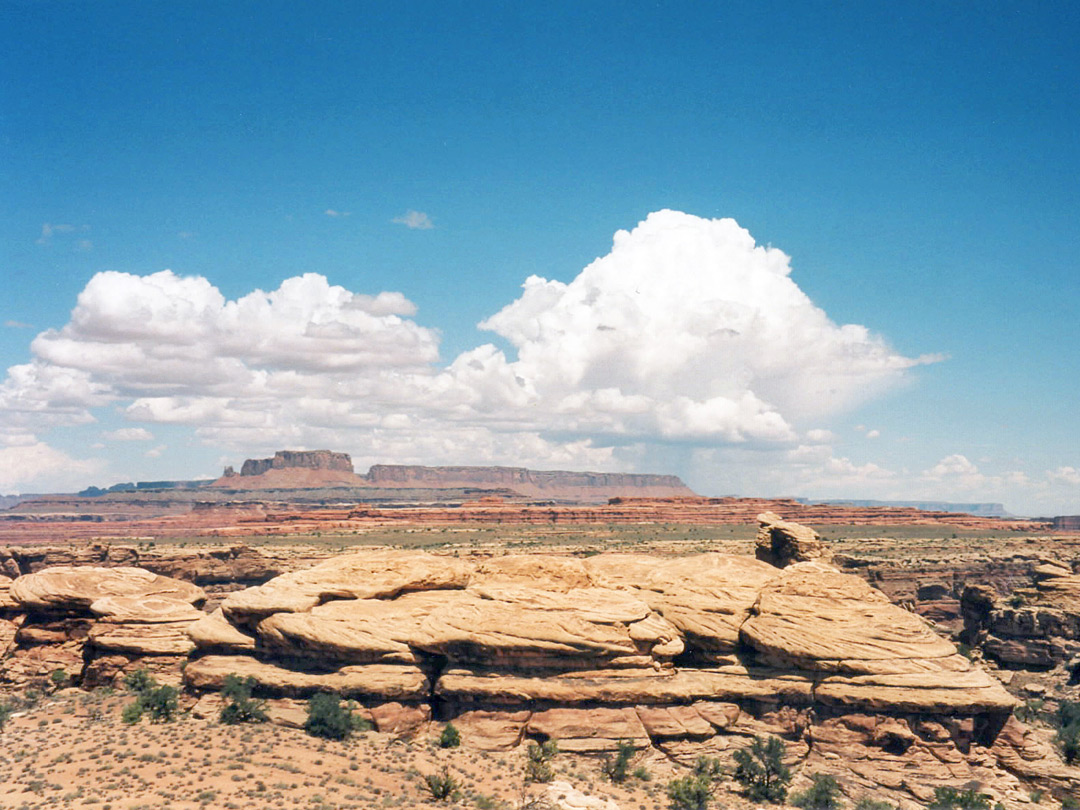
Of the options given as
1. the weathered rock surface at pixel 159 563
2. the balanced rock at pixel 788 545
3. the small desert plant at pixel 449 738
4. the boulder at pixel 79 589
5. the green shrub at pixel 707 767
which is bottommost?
the green shrub at pixel 707 767

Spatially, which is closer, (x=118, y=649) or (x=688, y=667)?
(x=688, y=667)

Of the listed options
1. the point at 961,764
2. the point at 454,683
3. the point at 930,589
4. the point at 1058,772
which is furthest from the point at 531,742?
the point at 930,589

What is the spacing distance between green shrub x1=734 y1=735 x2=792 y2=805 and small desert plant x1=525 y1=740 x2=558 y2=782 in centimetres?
686

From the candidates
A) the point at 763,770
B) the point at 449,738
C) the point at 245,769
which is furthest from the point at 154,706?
the point at 763,770

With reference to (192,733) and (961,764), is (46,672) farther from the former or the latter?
(961,764)

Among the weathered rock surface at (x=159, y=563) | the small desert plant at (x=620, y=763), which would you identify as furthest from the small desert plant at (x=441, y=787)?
the weathered rock surface at (x=159, y=563)

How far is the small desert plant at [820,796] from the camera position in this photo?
87.5ft

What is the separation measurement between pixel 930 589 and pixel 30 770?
61404 millimetres

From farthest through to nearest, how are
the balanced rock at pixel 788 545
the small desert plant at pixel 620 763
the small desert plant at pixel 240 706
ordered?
1. the balanced rock at pixel 788 545
2. the small desert plant at pixel 240 706
3. the small desert plant at pixel 620 763

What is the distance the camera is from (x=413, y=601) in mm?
33688

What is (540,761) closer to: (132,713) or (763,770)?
(763,770)

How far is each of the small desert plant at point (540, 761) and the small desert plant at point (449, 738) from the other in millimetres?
2692

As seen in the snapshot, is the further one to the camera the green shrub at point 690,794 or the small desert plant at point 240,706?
the small desert plant at point 240,706

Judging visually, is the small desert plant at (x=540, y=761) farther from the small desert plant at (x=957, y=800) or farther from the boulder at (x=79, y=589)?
the boulder at (x=79, y=589)
